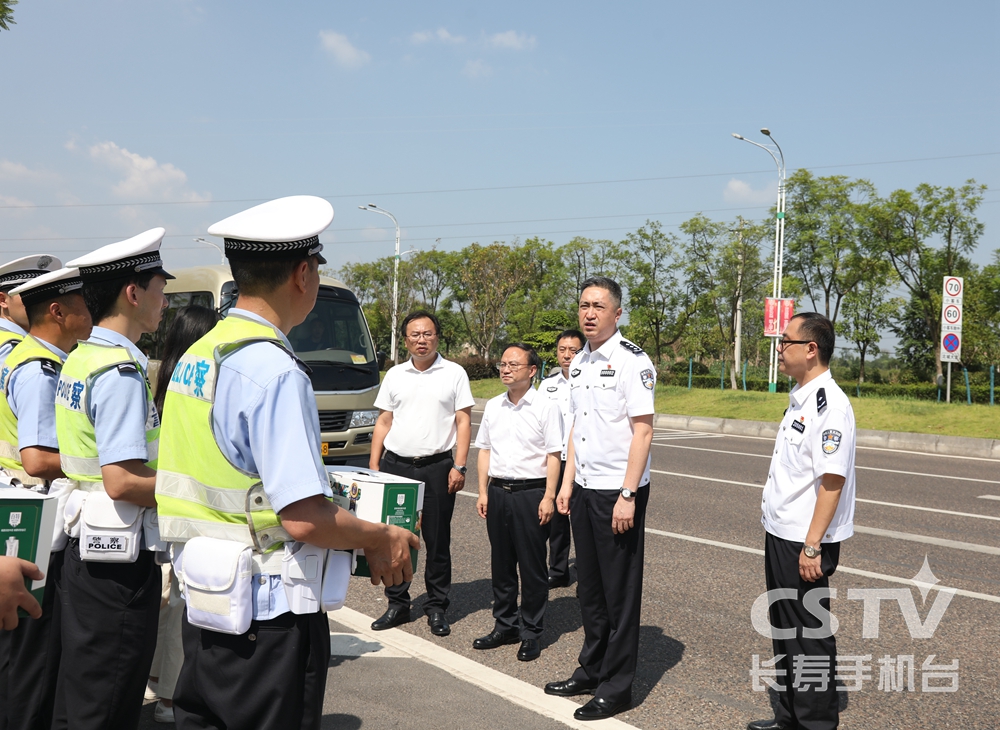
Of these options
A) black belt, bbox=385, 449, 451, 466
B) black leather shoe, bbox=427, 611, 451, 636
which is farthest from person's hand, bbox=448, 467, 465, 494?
black leather shoe, bbox=427, 611, 451, 636

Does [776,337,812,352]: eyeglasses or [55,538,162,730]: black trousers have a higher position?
[776,337,812,352]: eyeglasses

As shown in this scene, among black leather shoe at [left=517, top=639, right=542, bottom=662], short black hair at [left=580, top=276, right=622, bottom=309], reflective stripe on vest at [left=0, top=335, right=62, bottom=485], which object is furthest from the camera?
black leather shoe at [left=517, top=639, right=542, bottom=662]

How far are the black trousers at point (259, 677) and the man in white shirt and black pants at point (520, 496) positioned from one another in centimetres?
293

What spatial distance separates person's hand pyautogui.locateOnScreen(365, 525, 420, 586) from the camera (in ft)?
7.15

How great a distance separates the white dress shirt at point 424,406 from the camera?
18.3 ft

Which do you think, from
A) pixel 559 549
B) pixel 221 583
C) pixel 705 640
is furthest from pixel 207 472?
pixel 559 549

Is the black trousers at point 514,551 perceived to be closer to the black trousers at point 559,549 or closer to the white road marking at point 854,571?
the black trousers at point 559,549

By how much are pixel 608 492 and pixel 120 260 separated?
2595 mm

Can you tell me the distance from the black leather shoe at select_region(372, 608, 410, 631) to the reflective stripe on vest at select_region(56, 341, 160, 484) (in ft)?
9.15

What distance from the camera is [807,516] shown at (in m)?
3.85

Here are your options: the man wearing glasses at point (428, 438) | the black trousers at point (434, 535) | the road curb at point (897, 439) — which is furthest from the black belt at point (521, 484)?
the road curb at point (897, 439)

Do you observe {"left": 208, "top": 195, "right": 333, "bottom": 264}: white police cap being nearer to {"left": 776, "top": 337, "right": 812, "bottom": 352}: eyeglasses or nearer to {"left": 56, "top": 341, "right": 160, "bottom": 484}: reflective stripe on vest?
{"left": 56, "top": 341, "right": 160, "bottom": 484}: reflective stripe on vest

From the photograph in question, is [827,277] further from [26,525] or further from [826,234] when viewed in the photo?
[26,525]

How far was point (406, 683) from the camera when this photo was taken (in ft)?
14.4
